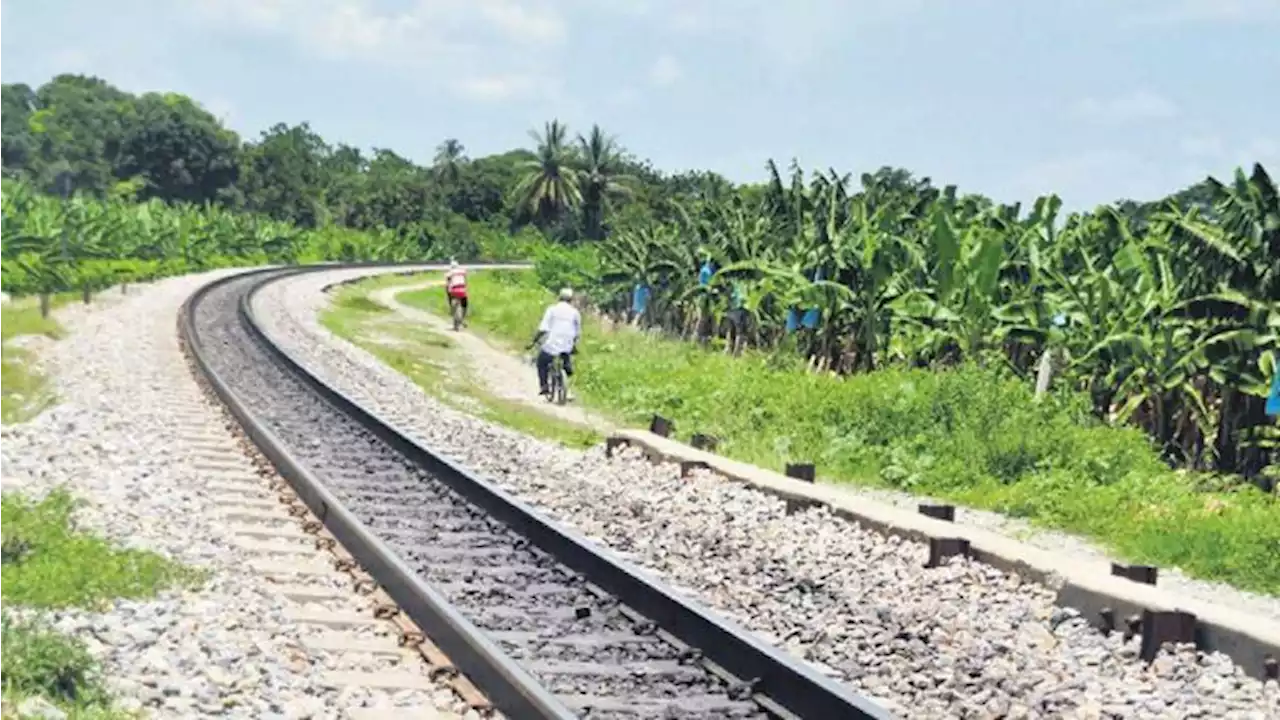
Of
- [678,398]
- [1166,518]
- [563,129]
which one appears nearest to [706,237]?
[678,398]

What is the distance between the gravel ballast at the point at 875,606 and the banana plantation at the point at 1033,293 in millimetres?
4966

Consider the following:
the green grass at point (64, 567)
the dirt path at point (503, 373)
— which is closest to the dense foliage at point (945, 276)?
the dirt path at point (503, 373)

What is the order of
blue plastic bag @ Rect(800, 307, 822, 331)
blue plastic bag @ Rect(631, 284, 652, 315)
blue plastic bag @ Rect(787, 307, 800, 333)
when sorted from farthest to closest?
blue plastic bag @ Rect(631, 284, 652, 315)
blue plastic bag @ Rect(787, 307, 800, 333)
blue plastic bag @ Rect(800, 307, 822, 331)

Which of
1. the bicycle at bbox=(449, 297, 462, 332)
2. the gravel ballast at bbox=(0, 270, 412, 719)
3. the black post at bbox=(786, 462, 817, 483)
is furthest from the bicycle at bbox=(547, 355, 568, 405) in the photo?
the bicycle at bbox=(449, 297, 462, 332)

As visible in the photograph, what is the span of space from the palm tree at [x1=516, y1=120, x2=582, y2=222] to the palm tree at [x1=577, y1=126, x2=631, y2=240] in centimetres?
69

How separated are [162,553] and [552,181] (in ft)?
315

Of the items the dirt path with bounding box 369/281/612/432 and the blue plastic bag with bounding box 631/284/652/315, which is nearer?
the dirt path with bounding box 369/281/612/432

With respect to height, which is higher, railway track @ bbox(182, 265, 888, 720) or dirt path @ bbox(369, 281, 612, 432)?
railway track @ bbox(182, 265, 888, 720)

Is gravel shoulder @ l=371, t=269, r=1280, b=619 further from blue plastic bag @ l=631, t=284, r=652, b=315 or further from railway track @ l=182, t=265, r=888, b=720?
blue plastic bag @ l=631, t=284, r=652, b=315

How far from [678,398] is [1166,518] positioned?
34.4 feet

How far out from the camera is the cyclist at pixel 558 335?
2364 centimetres

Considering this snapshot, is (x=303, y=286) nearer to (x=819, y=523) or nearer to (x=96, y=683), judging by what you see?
(x=819, y=523)

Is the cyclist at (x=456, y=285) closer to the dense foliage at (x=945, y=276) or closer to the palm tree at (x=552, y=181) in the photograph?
the dense foliage at (x=945, y=276)

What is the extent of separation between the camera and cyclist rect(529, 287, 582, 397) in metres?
23.6
